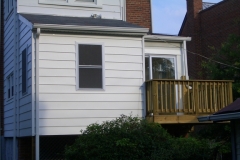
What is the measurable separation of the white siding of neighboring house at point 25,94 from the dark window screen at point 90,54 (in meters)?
1.56

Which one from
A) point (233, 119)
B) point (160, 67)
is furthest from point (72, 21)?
point (233, 119)

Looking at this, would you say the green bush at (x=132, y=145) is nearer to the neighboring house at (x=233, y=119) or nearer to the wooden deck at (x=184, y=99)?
the neighboring house at (x=233, y=119)

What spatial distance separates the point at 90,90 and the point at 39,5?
12.0 ft

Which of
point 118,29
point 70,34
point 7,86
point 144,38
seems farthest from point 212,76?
point 7,86

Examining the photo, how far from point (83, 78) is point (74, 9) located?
10.2 feet

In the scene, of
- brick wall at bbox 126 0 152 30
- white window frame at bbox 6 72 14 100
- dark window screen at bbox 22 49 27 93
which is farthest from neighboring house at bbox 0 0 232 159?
brick wall at bbox 126 0 152 30

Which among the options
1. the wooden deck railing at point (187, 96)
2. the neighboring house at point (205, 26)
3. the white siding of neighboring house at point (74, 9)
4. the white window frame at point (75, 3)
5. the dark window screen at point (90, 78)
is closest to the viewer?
the wooden deck railing at point (187, 96)

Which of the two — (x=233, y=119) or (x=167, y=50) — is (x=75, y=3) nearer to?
(x=167, y=50)

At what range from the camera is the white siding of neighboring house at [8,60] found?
16.3 metres

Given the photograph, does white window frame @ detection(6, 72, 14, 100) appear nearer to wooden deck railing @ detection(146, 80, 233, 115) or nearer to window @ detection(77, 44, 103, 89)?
window @ detection(77, 44, 103, 89)

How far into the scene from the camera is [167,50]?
53.0ft

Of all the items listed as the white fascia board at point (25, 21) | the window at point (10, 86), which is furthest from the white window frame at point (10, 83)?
the white fascia board at point (25, 21)

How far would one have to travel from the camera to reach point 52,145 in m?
15.2

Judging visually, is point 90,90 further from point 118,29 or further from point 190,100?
point 190,100
